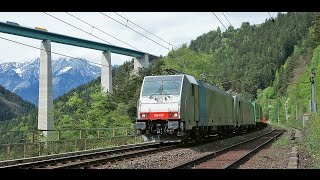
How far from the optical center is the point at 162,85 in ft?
72.4

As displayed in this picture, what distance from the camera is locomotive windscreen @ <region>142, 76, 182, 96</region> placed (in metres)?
21.6

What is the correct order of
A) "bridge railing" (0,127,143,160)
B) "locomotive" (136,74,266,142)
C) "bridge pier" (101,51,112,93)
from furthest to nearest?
1. "bridge pier" (101,51,112,93)
2. "locomotive" (136,74,266,142)
3. "bridge railing" (0,127,143,160)

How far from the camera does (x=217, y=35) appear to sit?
190 m

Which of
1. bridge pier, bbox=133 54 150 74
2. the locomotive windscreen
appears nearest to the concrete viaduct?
bridge pier, bbox=133 54 150 74

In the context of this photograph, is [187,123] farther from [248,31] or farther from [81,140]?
[248,31]

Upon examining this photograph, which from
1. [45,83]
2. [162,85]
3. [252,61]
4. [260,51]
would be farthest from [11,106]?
[162,85]

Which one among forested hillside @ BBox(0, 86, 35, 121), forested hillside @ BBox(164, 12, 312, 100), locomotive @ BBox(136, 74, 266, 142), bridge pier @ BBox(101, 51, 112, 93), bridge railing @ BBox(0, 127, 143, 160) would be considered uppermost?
forested hillside @ BBox(164, 12, 312, 100)

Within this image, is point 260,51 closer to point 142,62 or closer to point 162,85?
point 142,62

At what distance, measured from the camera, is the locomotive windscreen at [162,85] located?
21.6 m

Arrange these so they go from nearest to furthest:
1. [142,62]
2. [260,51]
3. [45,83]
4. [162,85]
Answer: [162,85], [45,83], [142,62], [260,51]

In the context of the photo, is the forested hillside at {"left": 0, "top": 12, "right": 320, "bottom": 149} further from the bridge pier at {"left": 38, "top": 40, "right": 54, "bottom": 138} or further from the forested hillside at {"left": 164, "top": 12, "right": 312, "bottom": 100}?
the bridge pier at {"left": 38, "top": 40, "right": 54, "bottom": 138}
